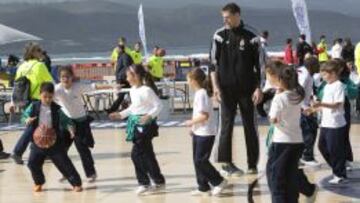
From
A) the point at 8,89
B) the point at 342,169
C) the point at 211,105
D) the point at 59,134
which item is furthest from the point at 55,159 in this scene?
the point at 8,89

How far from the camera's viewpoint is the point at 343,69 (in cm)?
975

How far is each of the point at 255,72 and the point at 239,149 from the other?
268 centimetres

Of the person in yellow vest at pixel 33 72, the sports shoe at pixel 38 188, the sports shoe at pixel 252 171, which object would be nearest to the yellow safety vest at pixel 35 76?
the person in yellow vest at pixel 33 72

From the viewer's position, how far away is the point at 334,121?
9633 mm

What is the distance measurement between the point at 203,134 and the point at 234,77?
124 cm

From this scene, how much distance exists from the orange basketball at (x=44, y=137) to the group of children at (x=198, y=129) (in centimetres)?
2

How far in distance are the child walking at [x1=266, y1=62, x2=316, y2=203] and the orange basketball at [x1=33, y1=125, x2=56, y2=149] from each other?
2914 mm

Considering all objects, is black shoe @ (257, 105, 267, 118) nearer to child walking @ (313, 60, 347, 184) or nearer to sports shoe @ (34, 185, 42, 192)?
child walking @ (313, 60, 347, 184)

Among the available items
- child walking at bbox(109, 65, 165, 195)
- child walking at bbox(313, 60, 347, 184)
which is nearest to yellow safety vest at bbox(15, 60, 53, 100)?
child walking at bbox(109, 65, 165, 195)

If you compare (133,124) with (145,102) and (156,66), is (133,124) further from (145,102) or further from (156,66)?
(156,66)

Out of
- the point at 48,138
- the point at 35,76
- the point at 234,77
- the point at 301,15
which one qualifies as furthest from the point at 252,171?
the point at 301,15

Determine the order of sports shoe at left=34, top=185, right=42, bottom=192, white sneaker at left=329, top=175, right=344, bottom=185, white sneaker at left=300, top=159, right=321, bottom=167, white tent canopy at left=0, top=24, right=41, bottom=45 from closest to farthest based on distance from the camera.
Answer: white sneaker at left=329, top=175, right=344, bottom=185 < sports shoe at left=34, top=185, right=42, bottom=192 < white sneaker at left=300, top=159, right=321, bottom=167 < white tent canopy at left=0, top=24, right=41, bottom=45

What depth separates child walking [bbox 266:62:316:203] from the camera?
7879 millimetres

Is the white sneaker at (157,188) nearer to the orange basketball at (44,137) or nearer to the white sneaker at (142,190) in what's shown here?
the white sneaker at (142,190)
